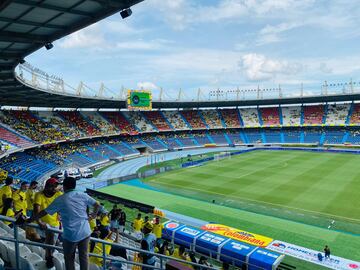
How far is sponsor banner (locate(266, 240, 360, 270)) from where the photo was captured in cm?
1644

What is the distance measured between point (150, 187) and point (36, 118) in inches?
1178

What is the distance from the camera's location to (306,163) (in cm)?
4547

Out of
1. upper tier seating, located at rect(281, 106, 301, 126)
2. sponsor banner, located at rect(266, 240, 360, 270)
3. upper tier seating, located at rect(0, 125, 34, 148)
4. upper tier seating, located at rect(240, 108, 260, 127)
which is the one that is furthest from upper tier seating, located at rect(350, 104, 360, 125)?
upper tier seating, located at rect(0, 125, 34, 148)

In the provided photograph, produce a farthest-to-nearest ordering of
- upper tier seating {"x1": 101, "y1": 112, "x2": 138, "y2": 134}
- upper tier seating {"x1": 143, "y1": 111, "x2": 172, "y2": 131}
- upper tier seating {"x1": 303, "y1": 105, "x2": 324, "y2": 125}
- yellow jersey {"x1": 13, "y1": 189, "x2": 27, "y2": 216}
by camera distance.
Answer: upper tier seating {"x1": 143, "y1": 111, "x2": 172, "y2": 131} < upper tier seating {"x1": 303, "y1": 105, "x2": 324, "y2": 125} < upper tier seating {"x1": 101, "y1": 112, "x2": 138, "y2": 134} < yellow jersey {"x1": 13, "y1": 189, "x2": 27, "y2": 216}

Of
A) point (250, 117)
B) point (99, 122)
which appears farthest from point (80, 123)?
point (250, 117)

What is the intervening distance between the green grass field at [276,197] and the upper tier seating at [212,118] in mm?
31091

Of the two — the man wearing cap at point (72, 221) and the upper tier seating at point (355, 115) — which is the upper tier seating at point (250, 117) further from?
the man wearing cap at point (72, 221)

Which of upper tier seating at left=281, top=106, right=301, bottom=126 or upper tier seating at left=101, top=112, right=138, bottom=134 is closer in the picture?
upper tier seating at left=101, top=112, right=138, bottom=134

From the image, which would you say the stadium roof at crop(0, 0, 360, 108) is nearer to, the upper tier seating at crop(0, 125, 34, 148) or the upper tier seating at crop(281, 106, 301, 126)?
the upper tier seating at crop(0, 125, 34, 148)

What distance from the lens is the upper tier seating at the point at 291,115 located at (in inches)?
2856

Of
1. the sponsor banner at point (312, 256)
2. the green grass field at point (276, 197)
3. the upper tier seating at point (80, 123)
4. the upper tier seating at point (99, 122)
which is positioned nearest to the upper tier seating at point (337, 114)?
the green grass field at point (276, 197)

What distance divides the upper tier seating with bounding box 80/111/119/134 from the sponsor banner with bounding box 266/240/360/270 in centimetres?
4745

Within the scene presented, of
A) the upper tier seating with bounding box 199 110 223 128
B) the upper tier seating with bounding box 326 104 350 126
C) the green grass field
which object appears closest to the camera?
the green grass field

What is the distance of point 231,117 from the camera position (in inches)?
3157
